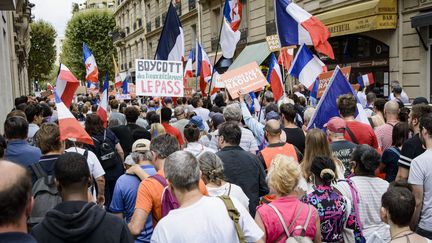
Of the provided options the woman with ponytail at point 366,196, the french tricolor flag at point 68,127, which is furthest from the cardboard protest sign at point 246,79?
the woman with ponytail at point 366,196

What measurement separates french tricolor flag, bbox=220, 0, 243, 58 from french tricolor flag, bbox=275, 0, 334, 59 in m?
2.15

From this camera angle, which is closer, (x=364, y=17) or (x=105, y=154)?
(x=105, y=154)

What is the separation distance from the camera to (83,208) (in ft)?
9.12

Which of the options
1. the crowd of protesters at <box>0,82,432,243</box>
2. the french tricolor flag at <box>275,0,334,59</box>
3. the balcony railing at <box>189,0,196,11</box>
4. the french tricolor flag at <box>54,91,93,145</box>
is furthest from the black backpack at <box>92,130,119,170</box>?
the balcony railing at <box>189,0,196,11</box>

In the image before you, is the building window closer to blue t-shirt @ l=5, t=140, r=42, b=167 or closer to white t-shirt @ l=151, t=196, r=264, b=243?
blue t-shirt @ l=5, t=140, r=42, b=167

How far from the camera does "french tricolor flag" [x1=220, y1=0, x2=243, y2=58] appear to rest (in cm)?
1136

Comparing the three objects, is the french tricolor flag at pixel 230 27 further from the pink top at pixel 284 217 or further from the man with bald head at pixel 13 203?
the man with bald head at pixel 13 203

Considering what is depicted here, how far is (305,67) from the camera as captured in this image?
911cm

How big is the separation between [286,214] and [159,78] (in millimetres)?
4815

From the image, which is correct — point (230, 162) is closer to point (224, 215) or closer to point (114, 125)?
point (224, 215)

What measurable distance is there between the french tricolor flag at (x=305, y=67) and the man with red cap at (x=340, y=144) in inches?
152

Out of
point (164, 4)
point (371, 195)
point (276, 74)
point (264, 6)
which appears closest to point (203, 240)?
point (371, 195)

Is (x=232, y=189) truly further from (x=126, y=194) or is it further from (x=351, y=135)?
(x=351, y=135)

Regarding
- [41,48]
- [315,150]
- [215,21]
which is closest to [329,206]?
[315,150]
